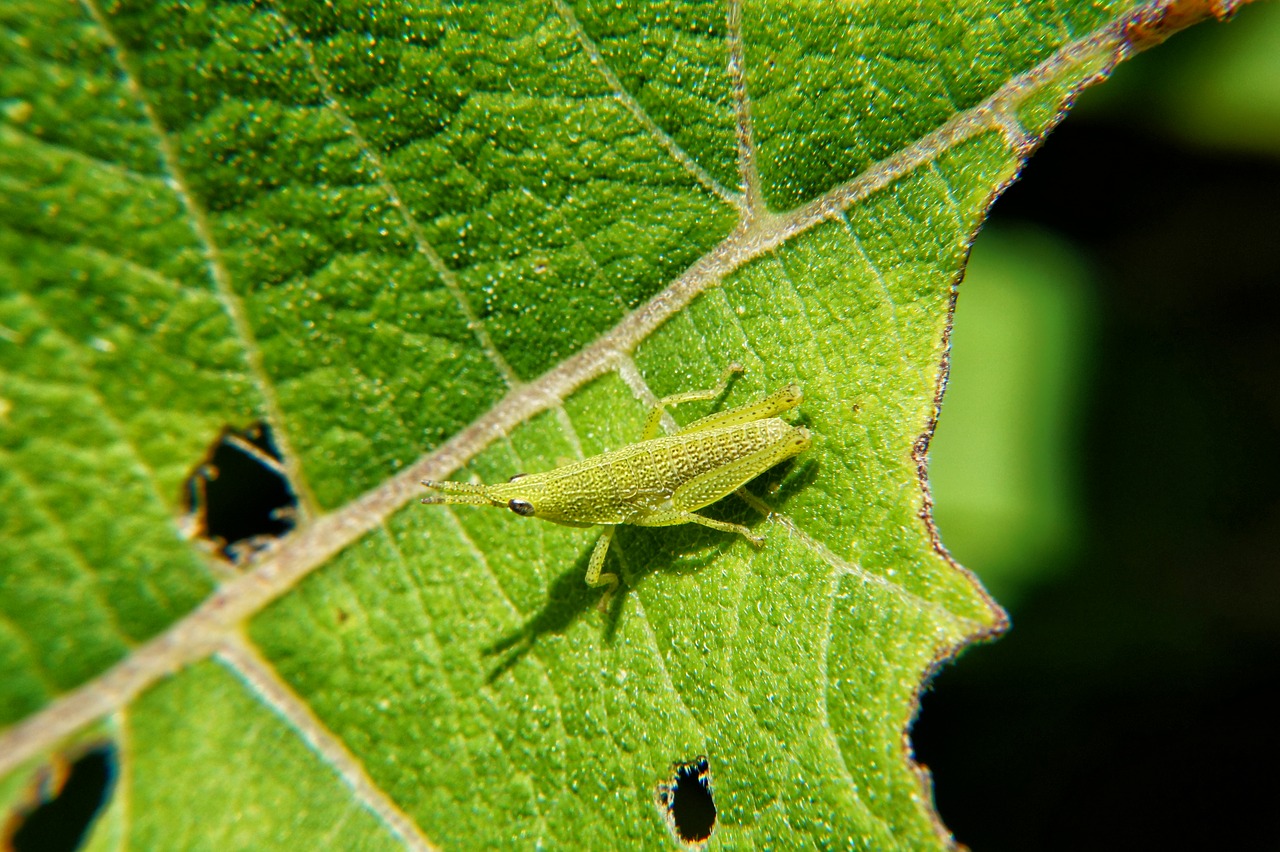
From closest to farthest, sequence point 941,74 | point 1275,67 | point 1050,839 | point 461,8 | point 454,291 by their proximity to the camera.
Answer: point 941,74, point 461,8, point 454,291, point 1275,67, point 1050,839

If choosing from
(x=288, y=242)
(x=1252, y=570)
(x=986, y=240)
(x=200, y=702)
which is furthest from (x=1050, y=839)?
(x=288, y=242)

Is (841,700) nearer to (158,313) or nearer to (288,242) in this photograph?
(288,242)

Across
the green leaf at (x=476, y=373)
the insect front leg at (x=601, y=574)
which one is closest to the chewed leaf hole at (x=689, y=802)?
the green leaf at (x=476, y=373)

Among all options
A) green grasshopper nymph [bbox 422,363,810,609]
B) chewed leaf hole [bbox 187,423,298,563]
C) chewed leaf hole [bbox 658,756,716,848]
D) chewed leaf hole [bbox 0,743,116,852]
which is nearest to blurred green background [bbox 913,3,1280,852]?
green grasshopper nymph [bbox 422,363,810,609]

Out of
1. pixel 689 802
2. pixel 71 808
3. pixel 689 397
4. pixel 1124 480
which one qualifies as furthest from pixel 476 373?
pixel 1124 480

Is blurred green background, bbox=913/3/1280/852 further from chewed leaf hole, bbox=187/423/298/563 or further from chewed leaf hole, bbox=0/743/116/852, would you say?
chewed leaf hole, bbox=0/743/116/852

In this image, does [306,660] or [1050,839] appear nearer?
[306,660]

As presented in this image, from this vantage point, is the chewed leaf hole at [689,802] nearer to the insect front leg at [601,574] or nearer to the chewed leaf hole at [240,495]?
the insect front leg at [601,574]
